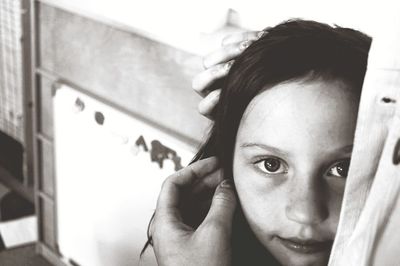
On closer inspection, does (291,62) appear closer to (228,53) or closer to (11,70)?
(228,53)

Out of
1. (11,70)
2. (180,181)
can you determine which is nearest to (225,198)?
(180,181)

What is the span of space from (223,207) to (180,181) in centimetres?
15

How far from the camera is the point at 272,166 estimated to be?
0.74m

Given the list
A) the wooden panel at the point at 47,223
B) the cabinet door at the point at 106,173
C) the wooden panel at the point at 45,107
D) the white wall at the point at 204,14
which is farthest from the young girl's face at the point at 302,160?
the wooden panel at the point at 47,223

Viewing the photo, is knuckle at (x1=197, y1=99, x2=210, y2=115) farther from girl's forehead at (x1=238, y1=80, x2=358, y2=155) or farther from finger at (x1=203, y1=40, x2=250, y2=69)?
girl's forehead at (x1=238, y1=80, x2=358, y2=155)

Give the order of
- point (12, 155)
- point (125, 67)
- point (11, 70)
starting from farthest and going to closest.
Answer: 1. point (12, 155)
2. point (11, 70)
3. point (125, 67)

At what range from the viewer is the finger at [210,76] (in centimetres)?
85

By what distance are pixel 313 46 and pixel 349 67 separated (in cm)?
6

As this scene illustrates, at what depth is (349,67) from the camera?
71 centimetres

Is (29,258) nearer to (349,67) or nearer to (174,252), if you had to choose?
(174,252)

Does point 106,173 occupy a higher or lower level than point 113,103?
lower

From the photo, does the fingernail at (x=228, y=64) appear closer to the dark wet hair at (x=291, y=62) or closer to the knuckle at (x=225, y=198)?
the dark wet hair at (x=291, y=62)

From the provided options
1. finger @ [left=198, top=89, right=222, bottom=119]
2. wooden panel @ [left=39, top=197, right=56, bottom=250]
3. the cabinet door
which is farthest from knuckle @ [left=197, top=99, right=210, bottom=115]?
wooden panel @ [left=39, top=197, right=56, bottom=250]

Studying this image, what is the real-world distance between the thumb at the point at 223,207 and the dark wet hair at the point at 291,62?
0.09 m
